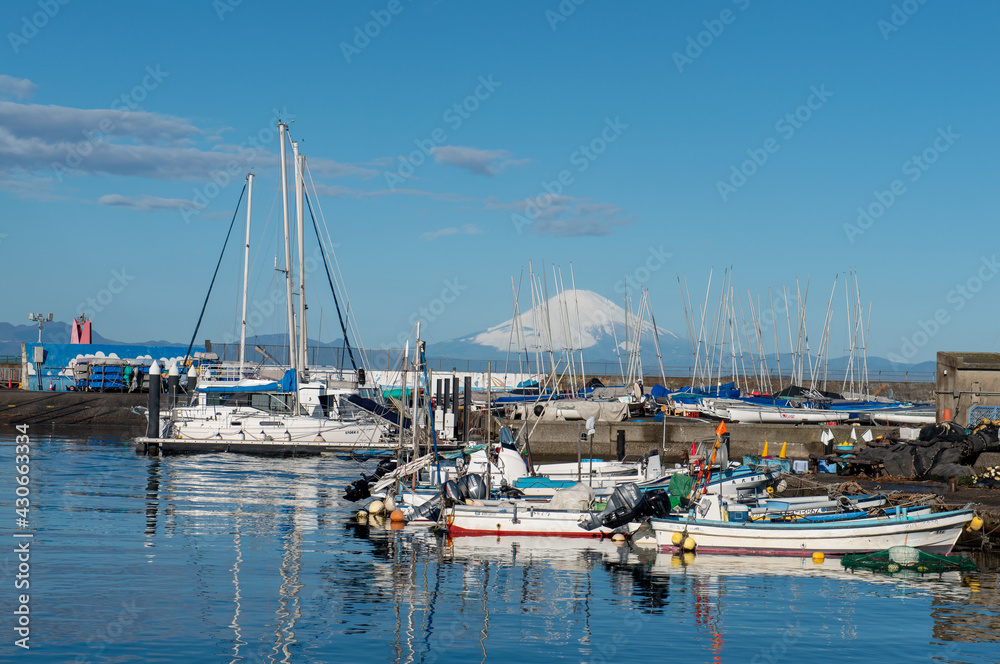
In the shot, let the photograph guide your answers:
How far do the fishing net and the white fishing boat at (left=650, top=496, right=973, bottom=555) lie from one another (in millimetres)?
524

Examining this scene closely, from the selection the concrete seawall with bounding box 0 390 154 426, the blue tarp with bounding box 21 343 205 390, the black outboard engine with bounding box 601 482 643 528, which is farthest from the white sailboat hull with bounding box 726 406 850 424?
the blue tarp with bounding box 21 343 205 390

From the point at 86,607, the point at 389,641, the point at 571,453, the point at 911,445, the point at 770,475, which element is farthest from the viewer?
the point at 571,453

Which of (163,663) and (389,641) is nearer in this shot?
(163,663)

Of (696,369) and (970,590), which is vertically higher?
(696,369)

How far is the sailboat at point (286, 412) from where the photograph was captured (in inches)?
1843

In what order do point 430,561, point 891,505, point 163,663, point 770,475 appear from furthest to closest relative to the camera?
point 770,475, point 891,505, point 430,561, point 163,663

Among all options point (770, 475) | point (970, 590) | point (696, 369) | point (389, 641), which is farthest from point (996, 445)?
point (696, 369)

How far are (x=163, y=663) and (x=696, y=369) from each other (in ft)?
188

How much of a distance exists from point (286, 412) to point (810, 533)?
3360 centimetres

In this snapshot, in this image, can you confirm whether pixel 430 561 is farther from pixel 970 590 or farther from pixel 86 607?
pixel 970 590

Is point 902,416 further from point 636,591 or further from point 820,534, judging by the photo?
point 636,591

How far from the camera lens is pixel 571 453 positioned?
47.4 metres

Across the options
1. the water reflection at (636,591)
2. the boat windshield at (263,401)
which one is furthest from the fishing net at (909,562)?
the boat windshield at (263,401)

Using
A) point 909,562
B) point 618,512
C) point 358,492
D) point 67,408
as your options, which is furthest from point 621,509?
point 67,408
